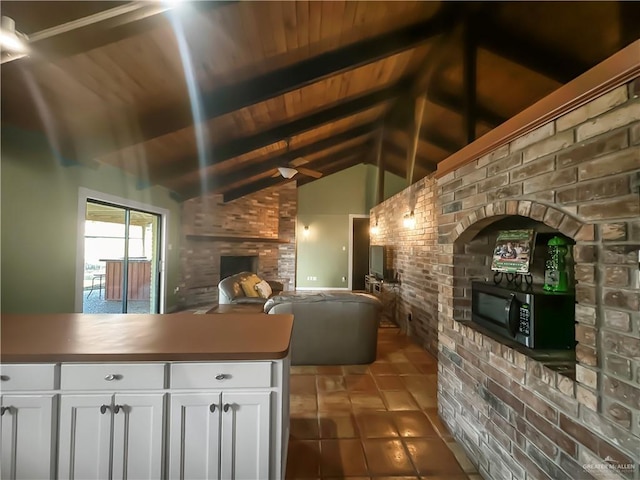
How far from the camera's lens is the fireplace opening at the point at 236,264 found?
21.9 feet

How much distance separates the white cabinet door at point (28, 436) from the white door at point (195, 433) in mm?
528

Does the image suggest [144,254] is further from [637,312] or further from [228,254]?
[637,312]

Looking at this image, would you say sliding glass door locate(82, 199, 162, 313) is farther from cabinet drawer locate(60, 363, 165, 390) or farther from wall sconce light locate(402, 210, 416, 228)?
wall sconce light locate(402, 210, 416, 228)

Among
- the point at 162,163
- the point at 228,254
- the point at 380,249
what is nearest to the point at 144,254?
the point at 162,163

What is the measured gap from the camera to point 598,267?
3.27ft

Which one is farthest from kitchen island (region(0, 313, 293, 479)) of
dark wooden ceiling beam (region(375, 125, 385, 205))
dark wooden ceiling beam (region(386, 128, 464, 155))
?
dark wooden ceiling beam (region(375, 125, 385, 205))

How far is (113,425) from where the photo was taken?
1276 mm

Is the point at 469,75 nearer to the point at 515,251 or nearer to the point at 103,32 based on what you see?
the point at 515,251

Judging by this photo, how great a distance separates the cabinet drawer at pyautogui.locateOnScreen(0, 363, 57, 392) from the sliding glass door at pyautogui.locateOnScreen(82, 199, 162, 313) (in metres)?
2.17

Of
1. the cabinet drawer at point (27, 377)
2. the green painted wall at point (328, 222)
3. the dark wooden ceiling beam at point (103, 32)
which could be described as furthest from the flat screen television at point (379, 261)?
the cabinet drawer at point (27, 377)

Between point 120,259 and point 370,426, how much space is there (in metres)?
3.86

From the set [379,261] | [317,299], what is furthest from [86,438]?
[379,261]

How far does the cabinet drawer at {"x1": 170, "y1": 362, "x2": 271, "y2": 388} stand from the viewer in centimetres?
128

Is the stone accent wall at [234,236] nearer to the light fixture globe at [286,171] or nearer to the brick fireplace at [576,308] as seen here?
the light fixture globe at [286,171]
